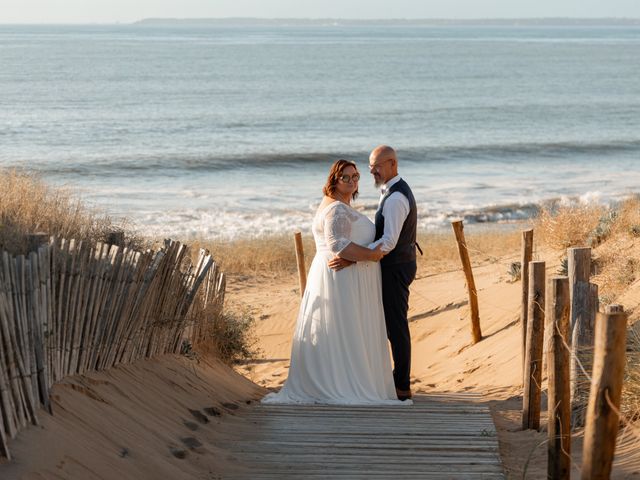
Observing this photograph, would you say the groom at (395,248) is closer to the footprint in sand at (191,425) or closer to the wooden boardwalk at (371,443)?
the wooden boardwalk at (371,443)

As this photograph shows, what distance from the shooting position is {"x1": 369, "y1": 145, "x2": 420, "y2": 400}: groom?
740 cm

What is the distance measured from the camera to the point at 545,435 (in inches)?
252

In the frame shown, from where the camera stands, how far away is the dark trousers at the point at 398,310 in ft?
25.0

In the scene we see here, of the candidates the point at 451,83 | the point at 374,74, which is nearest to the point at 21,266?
the point at 451,83

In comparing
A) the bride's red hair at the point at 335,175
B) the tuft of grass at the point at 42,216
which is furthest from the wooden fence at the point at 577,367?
the tuft of grass at the point at 42,216

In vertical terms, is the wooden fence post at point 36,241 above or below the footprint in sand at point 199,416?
above

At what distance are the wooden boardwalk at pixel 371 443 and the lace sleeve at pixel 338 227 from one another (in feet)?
4.00

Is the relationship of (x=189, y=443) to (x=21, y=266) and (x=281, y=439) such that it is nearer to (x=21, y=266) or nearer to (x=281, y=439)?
(x=281, y=439)

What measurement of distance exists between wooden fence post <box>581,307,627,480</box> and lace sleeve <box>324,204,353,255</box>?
3.57 m

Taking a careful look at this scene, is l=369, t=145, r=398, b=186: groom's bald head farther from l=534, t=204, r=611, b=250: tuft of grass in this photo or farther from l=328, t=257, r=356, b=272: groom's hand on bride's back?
l=534, t=204, r=611, b=250: tuft of grass

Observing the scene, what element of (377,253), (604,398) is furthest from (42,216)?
(604,398)

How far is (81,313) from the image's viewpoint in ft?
18.9

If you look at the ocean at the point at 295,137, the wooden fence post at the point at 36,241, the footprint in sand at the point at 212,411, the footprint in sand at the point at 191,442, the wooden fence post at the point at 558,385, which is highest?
the wooden fence post at the point at 36,241

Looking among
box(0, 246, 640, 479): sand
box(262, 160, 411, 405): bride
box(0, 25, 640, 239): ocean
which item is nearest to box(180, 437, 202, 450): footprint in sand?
box(0, 246, 640, 479): sand
